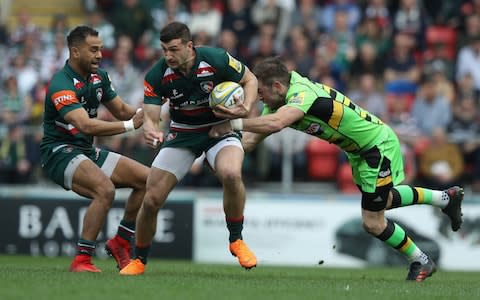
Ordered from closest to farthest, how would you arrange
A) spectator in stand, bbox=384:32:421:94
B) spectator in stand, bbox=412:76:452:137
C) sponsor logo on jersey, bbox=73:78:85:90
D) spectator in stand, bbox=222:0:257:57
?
sponsor logo on jersey, bbox=73:78:85:90 < spectator in stand, bbox=412:76:452:137 < spectator in stand, bbox=384:32:421:94 < spectator in stand, bbox=222:0:257:57

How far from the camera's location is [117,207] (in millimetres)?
16672

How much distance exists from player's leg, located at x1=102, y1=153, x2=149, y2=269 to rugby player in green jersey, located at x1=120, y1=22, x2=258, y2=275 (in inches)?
17.8

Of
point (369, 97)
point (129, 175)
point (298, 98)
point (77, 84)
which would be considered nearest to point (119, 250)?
point (129, 175)

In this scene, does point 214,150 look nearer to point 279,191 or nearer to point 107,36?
point 279,191

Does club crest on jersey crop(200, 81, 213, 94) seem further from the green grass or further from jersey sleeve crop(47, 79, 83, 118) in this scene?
the green grass

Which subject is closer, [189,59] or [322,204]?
[189,59]

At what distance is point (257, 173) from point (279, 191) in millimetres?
629

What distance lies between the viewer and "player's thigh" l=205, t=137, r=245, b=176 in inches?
409

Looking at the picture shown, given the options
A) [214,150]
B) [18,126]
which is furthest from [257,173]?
[214,150]

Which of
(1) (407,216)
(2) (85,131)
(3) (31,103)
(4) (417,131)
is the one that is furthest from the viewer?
(3) (31,103)

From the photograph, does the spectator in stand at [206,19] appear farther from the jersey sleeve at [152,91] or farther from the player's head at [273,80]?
the jersey sleeve at [152,91]

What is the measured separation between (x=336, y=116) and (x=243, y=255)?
1.70 metres

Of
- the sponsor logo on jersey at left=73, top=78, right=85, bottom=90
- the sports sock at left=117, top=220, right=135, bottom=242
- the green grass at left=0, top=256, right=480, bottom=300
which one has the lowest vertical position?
the green grass at left=0, top=256, right=480, bottom=300

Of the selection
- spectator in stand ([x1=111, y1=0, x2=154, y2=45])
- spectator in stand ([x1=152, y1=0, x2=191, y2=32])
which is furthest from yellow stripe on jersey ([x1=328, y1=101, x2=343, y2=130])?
spectator in stand ([x1=111, y1=0, x2=154, y2=45])
